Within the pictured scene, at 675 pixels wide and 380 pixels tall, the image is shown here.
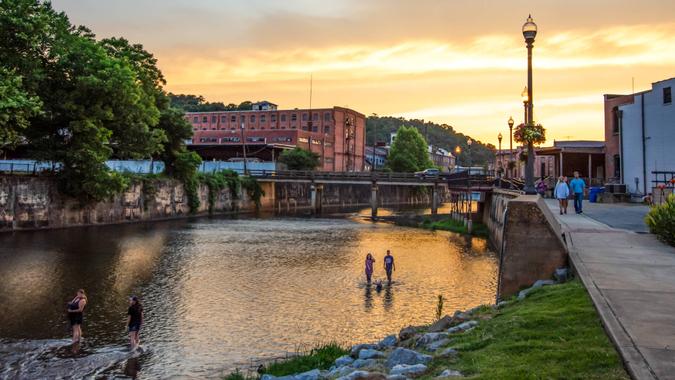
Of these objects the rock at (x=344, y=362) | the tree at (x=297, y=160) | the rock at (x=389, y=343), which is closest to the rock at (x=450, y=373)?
the rock at (x=344, y=362)

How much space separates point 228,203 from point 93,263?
44245mm

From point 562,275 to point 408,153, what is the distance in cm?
10144

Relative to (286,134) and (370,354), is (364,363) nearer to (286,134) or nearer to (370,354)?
(370,354)

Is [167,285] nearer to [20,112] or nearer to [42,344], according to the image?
[42,344]

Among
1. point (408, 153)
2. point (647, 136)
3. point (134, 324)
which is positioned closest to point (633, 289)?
point (134, 324)

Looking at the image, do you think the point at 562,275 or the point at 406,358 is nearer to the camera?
the point at 406,358

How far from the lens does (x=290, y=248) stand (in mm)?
35969

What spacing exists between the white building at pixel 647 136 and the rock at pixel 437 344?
98.8 ft

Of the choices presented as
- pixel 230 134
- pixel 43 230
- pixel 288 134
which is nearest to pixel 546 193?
pixel 43 230

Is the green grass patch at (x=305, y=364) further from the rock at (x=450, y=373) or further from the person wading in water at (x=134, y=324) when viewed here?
the rock at (x=450, y=373)

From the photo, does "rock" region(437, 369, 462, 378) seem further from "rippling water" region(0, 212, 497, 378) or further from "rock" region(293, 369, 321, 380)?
"rippling water" region(0, 212, 497, 378)

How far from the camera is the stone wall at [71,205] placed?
139 ft

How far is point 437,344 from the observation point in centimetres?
955

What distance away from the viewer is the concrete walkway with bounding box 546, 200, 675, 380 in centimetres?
657
